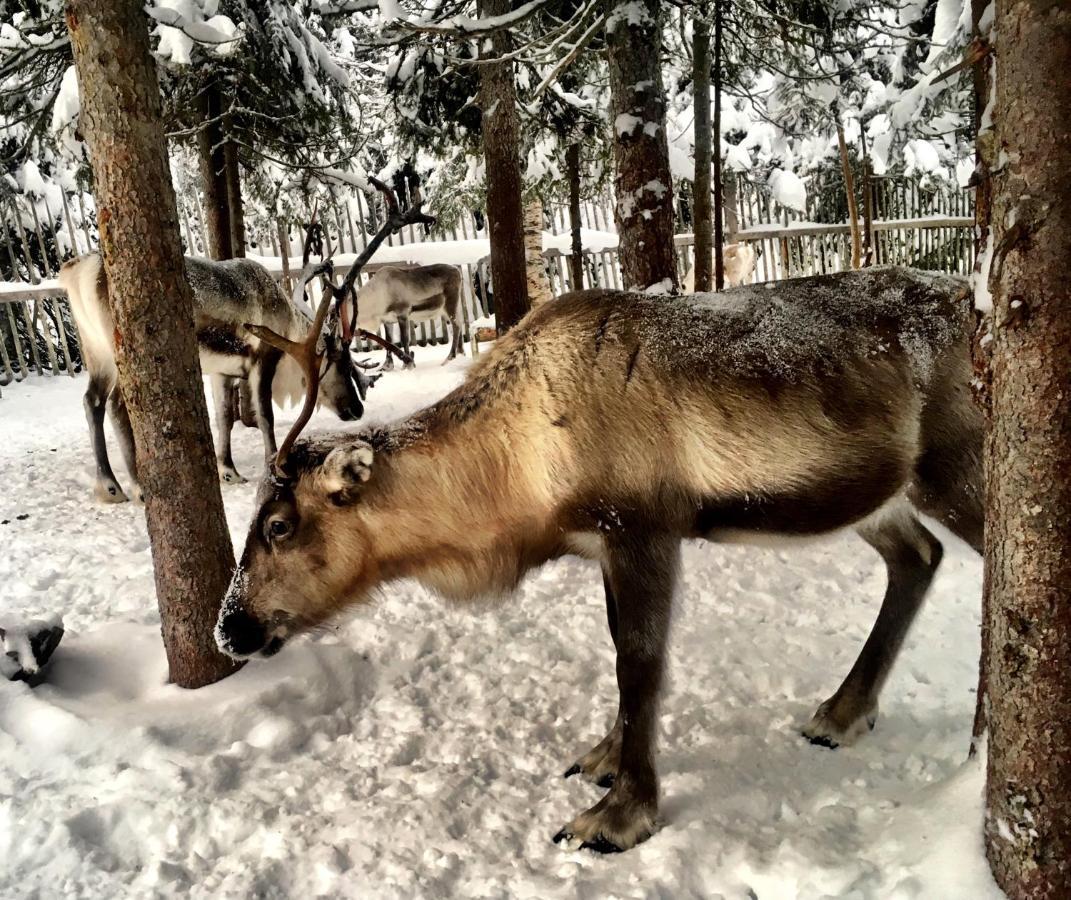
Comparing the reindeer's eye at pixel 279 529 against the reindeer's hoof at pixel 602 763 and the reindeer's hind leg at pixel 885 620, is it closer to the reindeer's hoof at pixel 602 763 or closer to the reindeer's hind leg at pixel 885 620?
the reindeer's hoof at pixel 602 763

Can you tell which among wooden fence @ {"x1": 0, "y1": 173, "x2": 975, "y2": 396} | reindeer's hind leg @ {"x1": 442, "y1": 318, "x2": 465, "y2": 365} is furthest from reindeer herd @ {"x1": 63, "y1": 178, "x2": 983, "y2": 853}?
reindeer's hind leg @ {"x1": 442, "y1": 318, "x2": 465, "y2": 365}

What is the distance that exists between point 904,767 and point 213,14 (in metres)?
8.05

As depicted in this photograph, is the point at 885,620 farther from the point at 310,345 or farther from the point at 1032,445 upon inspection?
the point at 310,345

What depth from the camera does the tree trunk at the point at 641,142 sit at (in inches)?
233

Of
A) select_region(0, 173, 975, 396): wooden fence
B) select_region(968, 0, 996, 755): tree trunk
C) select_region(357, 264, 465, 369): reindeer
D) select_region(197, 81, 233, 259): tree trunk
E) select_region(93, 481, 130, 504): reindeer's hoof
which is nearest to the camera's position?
select_region(968, 0, 996, 755): tree trunk

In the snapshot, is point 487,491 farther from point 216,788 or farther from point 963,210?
point 963,210

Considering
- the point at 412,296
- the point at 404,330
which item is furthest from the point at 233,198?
the point at 404,330

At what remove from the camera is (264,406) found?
6.85 meters

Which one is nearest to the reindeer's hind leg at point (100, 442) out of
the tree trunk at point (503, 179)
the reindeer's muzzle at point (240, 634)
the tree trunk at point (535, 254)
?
the tree trunk at point (503, 179)

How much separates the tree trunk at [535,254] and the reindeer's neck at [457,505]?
350 inches

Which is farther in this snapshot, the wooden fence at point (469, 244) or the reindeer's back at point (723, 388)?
the wooden fence at point (469, 244)

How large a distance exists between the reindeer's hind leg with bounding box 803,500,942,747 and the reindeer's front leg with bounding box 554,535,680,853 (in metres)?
0.80

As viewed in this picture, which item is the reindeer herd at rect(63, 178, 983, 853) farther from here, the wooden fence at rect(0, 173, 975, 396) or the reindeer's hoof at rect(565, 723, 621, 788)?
the wooden fence at rect(0, 173, 975, 396)

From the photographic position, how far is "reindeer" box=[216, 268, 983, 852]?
2.67 metres
